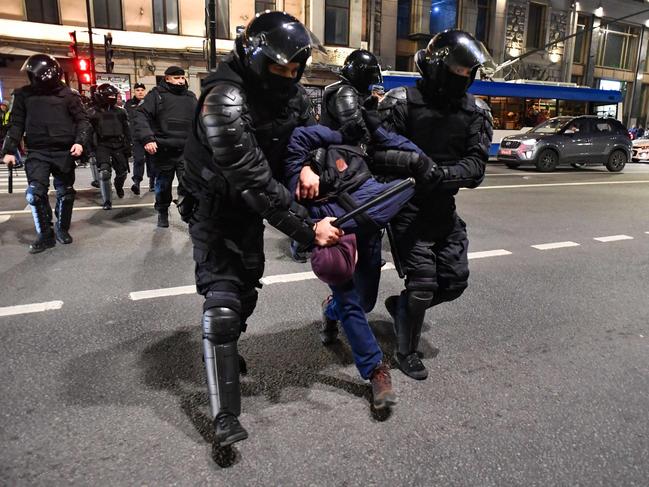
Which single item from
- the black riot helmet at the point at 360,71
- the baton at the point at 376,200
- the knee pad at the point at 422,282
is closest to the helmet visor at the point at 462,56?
the baton at the point at 376,200

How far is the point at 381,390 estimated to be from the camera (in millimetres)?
2590

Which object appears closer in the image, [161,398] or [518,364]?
[161,398]

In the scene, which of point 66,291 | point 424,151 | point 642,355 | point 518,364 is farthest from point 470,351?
point 66,291

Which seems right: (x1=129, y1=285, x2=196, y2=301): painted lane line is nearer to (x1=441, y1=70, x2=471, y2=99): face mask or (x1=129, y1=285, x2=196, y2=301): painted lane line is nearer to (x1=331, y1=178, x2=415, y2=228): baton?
(x1=331, y1=178, x2=415, y2=228): baton

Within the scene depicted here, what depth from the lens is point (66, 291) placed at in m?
4.36

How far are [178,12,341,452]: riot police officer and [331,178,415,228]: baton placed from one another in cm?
→ 7

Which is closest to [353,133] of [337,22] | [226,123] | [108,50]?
[226,123]

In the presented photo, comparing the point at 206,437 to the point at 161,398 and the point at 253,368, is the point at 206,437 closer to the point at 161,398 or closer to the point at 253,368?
the point at 161,398

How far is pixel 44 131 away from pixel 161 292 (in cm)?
244

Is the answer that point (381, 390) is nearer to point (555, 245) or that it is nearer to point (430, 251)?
point (430, 251)

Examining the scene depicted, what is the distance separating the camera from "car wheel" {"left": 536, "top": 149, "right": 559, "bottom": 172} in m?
15.4

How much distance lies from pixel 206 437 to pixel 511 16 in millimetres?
32877

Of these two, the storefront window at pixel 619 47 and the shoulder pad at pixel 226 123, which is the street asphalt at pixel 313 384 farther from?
the storefront window at pixel 619 47

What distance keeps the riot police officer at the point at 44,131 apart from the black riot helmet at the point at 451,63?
4.15 m
